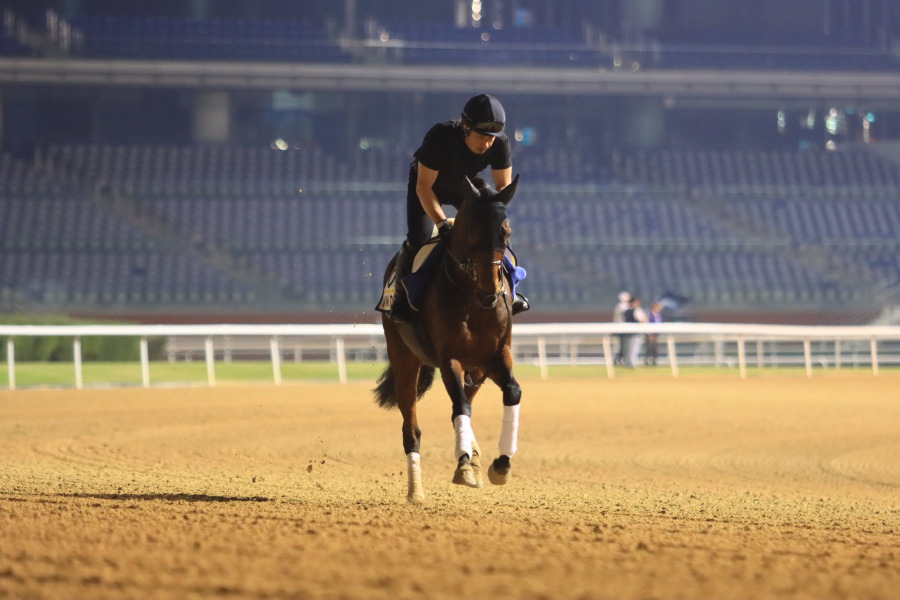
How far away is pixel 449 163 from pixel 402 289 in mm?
771

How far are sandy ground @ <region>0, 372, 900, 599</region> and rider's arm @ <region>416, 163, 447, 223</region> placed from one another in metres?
1.64

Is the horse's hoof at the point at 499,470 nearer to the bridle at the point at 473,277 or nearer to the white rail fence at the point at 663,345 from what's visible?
the bridle at the point at 473,277

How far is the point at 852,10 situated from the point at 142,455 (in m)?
36.8

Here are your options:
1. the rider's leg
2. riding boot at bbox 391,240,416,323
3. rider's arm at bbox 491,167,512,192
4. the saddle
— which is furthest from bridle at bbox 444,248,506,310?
rider's arm at bbox 491,167,512,192

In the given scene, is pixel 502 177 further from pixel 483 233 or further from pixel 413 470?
pixel 413 470

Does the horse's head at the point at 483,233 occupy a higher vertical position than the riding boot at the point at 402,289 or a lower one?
higher

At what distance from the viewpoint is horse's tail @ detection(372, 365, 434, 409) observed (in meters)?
8.45

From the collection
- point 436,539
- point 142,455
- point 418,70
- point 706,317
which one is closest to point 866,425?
point 142,455

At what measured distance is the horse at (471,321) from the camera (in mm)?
6766

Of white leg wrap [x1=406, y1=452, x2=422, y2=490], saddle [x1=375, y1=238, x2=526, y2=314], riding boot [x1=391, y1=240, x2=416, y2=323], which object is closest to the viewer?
white leg wrap [x1=406, y1=452, x2=422, y2=490]

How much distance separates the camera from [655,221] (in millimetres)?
39125

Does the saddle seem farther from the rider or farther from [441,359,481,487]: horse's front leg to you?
[441,359,481,487]: horse's front leg

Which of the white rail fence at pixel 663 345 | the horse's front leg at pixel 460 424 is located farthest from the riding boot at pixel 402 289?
the white rail fence at pixel 663 345

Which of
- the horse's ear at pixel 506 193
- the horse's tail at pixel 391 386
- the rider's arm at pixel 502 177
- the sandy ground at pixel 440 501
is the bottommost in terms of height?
the sandy ground at pixel 440 501
